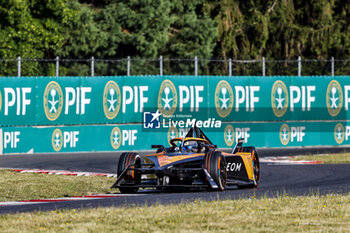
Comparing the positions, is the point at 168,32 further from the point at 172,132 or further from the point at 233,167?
the point at 233,167

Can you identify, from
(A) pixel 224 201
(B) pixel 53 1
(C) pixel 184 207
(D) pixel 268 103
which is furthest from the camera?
(B) pixel 53 1

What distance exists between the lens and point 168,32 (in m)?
40.6

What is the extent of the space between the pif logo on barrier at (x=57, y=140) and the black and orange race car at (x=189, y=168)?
9775 millimetres

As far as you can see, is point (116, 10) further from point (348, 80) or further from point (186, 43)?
point (348, 80)

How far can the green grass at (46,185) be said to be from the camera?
1458cm

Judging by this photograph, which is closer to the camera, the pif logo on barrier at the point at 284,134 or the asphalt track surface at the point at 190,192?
the asphalt track surface at the point at 190,192

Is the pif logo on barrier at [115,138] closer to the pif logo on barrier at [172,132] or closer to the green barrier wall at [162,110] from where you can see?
the green barrier wall at [162,110]

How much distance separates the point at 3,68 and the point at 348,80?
1231 cm

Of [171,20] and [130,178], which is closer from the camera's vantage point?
[130,178]

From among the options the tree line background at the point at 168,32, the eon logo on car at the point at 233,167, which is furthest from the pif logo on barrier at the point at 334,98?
the eon logo on car at the point at 233,167

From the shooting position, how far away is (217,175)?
13766 millimetres

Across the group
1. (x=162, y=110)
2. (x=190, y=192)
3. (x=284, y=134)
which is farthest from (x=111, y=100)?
(x=190, y=192)

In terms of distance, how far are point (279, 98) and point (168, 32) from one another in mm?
14075

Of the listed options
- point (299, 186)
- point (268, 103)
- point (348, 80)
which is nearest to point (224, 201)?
point (299, 186)
